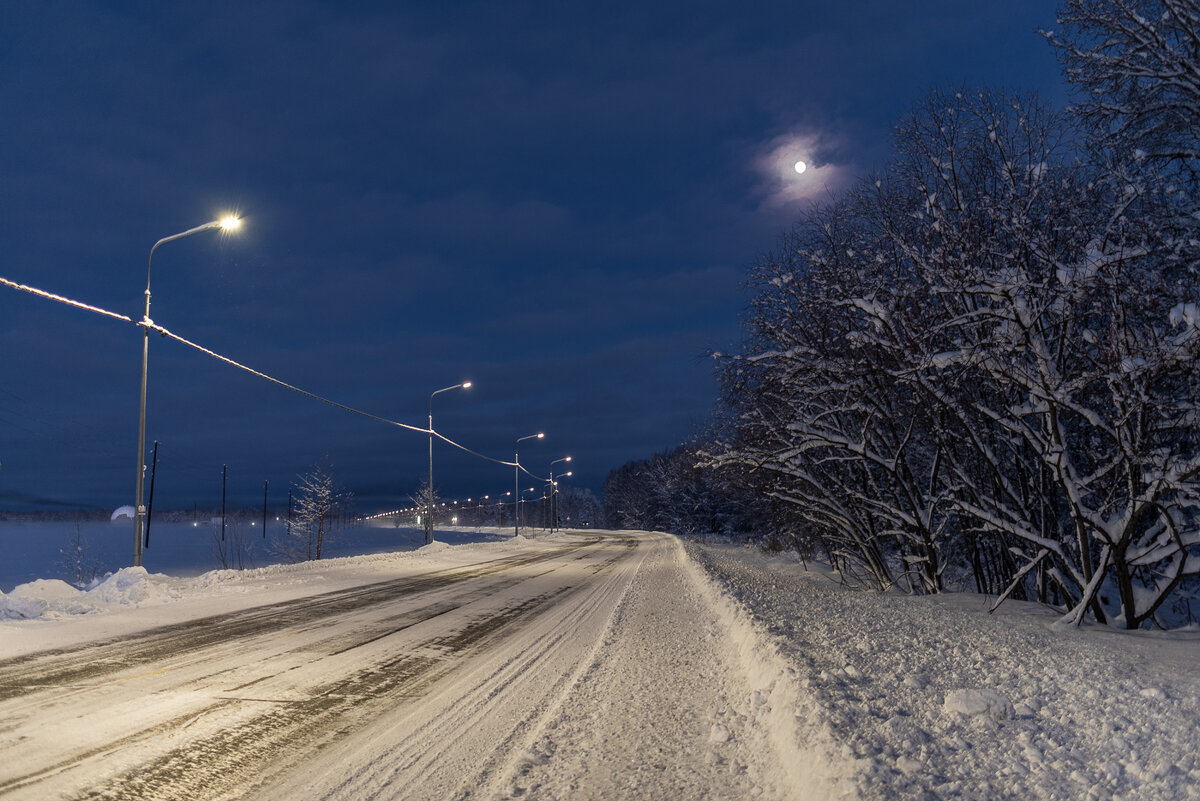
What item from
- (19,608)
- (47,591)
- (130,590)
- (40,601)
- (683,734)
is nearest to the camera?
(683,734)

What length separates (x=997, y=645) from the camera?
798cm

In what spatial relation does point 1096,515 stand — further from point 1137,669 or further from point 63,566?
point 63,566

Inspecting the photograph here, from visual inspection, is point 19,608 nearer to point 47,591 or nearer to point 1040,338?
point 47,591

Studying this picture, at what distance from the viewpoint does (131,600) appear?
1409cm

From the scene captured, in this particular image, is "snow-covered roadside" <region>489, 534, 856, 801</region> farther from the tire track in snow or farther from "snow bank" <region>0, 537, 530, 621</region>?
"snow bank" <region>0, 537, 530, 621</region>

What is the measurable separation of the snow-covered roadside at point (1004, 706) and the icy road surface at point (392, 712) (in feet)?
1.70

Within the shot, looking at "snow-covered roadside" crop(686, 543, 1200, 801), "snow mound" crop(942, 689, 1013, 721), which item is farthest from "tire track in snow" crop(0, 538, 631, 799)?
"snow mound" crop(942, 689, 1013, 721)

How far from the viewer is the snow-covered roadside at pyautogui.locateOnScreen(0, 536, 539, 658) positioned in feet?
35.0

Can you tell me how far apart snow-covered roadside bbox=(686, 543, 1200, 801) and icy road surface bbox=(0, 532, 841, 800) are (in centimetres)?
52

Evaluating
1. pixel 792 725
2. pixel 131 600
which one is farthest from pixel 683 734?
pixel 131 600

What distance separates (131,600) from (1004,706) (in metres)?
15.6

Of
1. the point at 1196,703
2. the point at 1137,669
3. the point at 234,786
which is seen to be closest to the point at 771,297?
the point at 1137,669

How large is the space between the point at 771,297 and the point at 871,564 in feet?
26.7

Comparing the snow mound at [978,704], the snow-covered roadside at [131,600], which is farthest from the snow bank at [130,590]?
the snow mound at [978,704]
